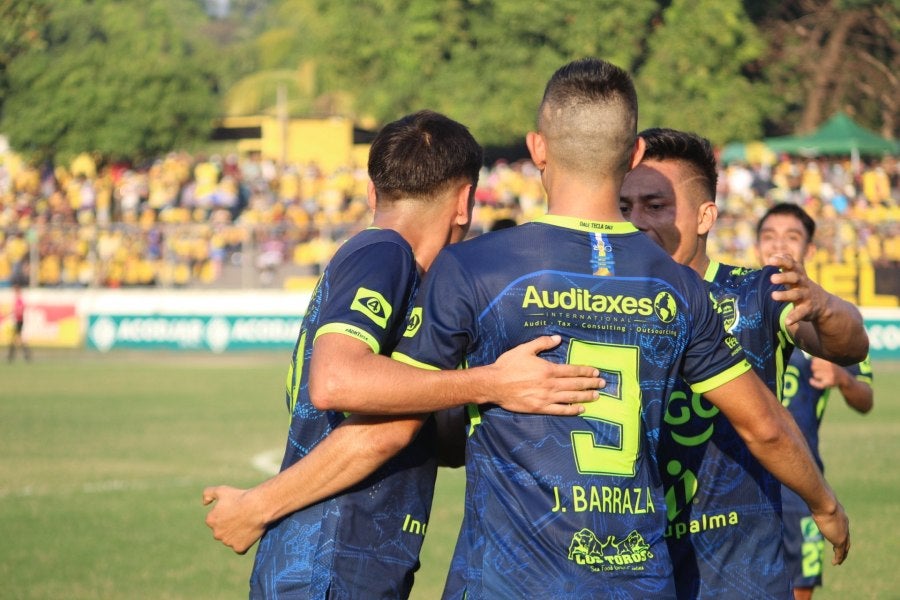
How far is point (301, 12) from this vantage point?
55.5 metres

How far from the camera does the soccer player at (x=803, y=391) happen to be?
693 centimetres

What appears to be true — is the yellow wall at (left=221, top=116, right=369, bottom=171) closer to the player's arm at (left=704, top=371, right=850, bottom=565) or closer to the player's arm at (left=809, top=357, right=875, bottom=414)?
the player's arm at (left=809, top=357, right=875, bottom=414)

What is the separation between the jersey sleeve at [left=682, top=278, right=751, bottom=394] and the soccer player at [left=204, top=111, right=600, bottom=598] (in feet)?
2.44

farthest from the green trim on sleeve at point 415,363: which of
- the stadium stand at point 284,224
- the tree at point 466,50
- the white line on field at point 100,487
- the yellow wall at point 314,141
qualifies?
the yellow wall at point 314,141

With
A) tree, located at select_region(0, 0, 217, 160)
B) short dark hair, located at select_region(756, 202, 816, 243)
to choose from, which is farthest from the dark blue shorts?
tree, located at select_region(0, 0, 217, 160)

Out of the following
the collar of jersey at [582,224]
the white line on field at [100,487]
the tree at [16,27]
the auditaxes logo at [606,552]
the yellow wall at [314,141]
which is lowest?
the yellow wall at [314,141]

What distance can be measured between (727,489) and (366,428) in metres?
1.38

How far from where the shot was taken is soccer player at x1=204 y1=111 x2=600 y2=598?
3531 mm

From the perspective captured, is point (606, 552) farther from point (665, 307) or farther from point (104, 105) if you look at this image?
point (104, 105)

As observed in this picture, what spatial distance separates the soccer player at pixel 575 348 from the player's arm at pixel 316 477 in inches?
10.9

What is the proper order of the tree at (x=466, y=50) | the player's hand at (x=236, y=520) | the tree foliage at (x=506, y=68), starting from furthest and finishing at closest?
the tree at (x=466, y=50)
the tree foliage at (x=506, y=68)
the player's hand at (x=236, y=520)

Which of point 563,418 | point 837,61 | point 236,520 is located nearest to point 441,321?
point 563,418

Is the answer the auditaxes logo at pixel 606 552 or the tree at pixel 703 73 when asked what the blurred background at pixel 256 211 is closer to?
the tree at pixel 703 73

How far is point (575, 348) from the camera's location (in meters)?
3.31
